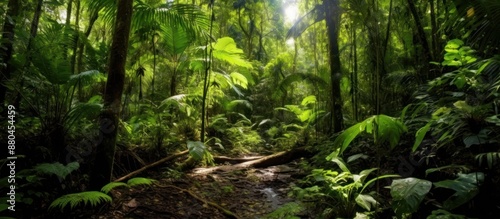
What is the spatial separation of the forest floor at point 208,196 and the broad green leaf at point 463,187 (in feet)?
7.05

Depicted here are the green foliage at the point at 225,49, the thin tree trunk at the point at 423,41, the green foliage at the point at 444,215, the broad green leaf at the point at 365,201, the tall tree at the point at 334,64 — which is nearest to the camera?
the green foliage at the point at 444,215

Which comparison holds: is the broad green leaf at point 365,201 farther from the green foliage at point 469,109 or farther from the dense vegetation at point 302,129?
the green foliage at point 469,109

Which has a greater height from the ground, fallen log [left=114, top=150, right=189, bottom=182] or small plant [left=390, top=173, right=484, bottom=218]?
small plant [left=390, top=173, right=484, bottom=218]

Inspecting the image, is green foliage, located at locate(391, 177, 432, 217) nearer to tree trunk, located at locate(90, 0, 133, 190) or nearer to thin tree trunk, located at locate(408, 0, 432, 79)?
tree trunk, located at locate(90, 0, 133, 190)

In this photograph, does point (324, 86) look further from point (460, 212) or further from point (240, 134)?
point (460, 212)

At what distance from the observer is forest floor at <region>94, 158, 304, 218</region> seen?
3623mm

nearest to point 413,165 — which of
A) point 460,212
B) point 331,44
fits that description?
point 460,212

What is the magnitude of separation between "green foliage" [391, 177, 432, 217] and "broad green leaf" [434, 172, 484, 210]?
0.42 ft

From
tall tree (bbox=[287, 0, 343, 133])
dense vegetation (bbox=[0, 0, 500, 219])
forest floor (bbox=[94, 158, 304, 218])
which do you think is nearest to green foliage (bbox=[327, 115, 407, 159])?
dense vegetation (bbox=[0, 0, 500, 219])

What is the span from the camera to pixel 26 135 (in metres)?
3.90

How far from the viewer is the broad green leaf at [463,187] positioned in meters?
2.53

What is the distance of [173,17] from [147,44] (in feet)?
10.1

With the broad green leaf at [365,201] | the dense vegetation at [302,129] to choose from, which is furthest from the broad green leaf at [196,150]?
the broad green leaf at [365,201]

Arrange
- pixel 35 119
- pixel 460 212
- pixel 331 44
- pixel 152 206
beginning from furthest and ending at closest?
pixel 331 44 → pixel 35 119 → pixel 152 206 → pixel 460 212
